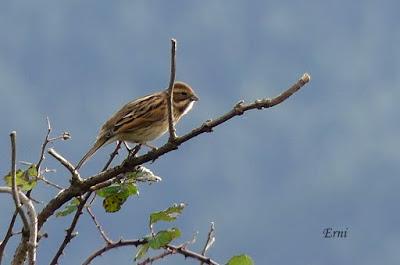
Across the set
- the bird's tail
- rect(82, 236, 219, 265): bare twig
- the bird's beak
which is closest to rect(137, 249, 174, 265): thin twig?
rect(82, 236, 219, 265): bare twig

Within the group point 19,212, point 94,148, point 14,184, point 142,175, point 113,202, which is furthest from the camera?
point 94,148

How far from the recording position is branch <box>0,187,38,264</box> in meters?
2.71

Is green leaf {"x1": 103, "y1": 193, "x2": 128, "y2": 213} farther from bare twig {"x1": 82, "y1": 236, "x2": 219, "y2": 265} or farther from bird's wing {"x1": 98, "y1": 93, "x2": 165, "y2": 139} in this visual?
bird's wing {"x1": 98, "y1": 93, "x2": 165, "y2": 139}

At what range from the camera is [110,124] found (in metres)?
6.05

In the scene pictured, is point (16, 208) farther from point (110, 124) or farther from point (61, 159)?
point (110, 124)

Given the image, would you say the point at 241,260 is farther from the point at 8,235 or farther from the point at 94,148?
the point at 94,148

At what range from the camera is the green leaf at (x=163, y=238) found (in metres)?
3.04

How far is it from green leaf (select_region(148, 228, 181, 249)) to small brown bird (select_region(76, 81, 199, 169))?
2.82 meters

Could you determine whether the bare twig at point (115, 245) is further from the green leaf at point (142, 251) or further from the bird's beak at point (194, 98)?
the bird's beak at point (194, 98)

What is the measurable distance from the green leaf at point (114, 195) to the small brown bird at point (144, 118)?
2.39 meters

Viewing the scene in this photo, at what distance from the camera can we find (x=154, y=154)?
3.36m

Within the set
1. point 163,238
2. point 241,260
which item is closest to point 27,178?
point 163,238

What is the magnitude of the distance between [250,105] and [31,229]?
102 centimetres

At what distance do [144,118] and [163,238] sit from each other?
3.30m
